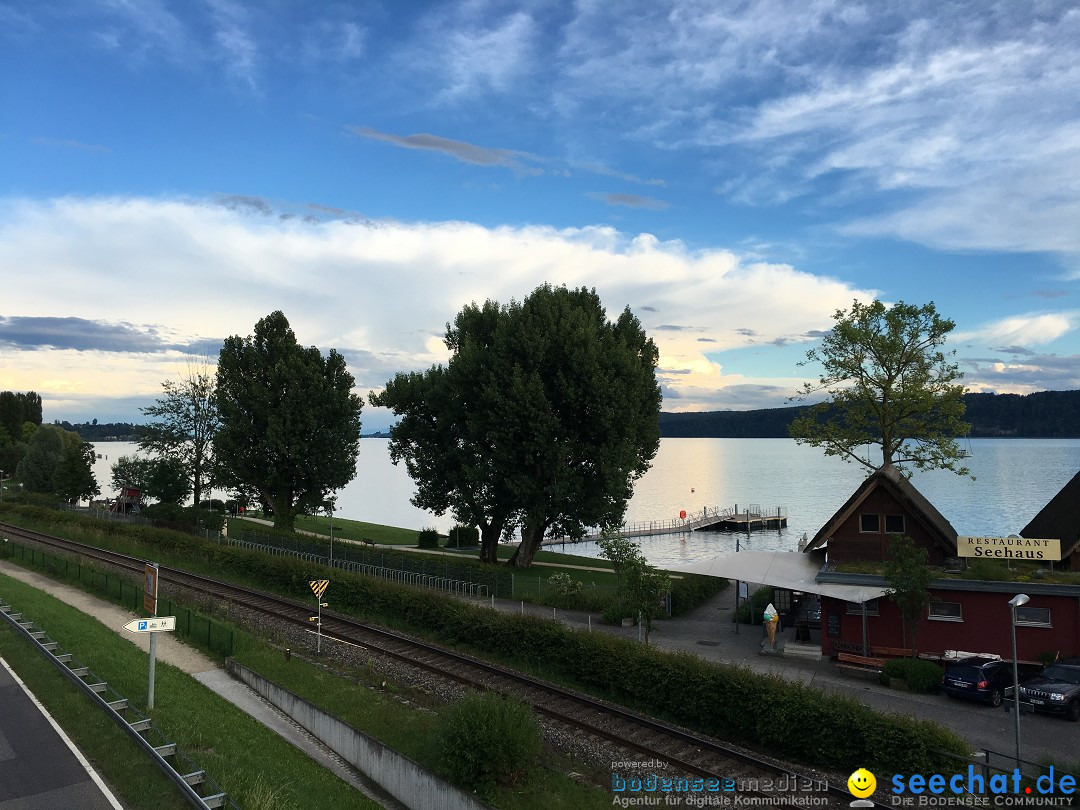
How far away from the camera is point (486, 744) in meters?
16.8

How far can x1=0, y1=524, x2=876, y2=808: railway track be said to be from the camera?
17.4 meters

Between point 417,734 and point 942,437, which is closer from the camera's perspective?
point 417,734

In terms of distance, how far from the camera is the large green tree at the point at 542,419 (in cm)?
4816

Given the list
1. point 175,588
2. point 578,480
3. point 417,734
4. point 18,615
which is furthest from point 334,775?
point 578,480

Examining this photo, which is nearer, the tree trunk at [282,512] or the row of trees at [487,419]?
the row of trees at [487,419]

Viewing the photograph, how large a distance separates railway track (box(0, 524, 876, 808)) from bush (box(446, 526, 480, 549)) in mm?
33265

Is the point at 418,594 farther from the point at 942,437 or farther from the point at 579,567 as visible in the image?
the point at 942,437

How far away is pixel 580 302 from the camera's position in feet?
180

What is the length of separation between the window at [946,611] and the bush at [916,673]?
113 inches

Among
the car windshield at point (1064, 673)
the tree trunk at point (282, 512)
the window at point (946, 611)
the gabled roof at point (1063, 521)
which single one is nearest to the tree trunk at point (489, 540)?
the tree trunk at point (282, 512)

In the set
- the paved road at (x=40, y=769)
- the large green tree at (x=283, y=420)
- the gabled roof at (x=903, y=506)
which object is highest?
the large green tree at (x=283, y=420)

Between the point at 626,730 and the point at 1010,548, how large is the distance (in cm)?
2052

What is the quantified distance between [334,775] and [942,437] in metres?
39.9

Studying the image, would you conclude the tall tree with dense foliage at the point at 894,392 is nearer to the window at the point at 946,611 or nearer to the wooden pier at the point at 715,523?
the window at the point at 946,611
